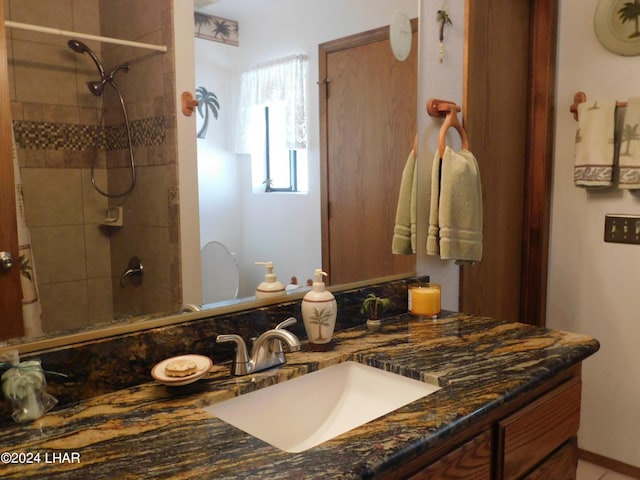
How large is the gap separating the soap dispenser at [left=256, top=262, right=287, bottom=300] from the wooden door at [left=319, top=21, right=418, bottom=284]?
203 millimetres

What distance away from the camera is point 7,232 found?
1.02m

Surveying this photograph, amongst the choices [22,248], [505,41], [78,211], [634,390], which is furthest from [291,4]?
[634,390]

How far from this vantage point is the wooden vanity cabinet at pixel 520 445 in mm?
Result: 990

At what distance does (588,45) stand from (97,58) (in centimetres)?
206

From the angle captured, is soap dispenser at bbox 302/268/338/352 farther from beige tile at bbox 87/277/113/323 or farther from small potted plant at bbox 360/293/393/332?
beige tile at bbox 87/277/113/323

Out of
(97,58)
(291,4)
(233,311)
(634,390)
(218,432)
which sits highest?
(291,4)

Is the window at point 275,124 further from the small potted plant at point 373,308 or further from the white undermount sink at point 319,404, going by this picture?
the white undermount sink at point 319,404

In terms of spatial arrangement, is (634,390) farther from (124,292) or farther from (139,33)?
(139,33)

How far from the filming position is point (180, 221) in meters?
1.25

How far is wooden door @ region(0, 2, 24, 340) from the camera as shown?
100 cm

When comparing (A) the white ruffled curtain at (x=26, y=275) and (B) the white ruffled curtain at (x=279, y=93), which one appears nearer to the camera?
(A) the white ruffled curtain at (x=26, y=275)

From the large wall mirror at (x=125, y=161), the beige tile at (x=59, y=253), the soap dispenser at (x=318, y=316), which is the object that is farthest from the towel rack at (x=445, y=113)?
the beige tile at (x=59, y=253)

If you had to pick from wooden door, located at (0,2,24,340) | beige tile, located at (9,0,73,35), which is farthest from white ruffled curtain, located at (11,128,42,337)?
beige tile, located at (9,0,73,35)

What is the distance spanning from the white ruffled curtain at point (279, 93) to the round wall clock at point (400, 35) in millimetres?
366
